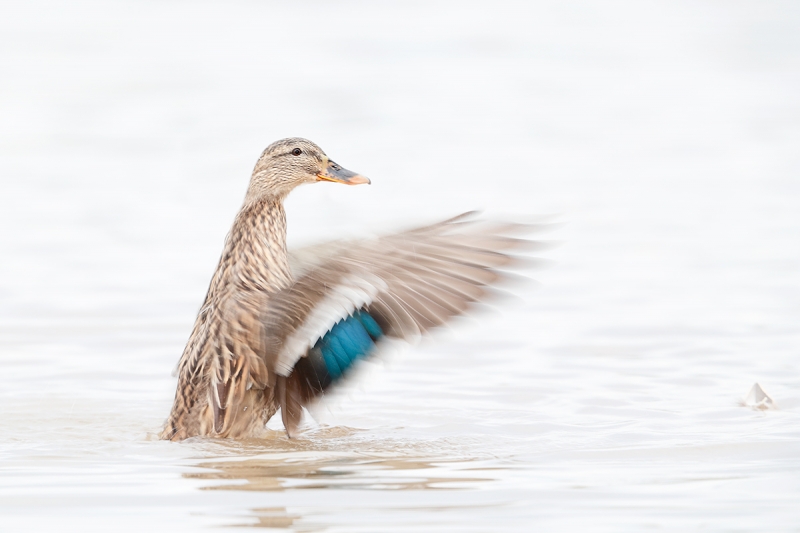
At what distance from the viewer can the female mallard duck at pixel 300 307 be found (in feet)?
21.8

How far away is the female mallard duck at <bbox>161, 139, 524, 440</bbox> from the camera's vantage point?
6.63m

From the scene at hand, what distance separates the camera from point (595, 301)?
33.0 feet

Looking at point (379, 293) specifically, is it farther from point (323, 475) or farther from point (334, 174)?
point (334, 174)

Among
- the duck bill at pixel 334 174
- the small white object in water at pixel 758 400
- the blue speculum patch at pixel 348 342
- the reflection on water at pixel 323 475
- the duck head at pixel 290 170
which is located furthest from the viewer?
the duck bill at pixel 334 174

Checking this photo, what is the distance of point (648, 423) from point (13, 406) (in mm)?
3260

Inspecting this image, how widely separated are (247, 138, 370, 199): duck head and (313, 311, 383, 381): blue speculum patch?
1.23m

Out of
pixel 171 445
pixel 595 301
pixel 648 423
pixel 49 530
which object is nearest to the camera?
pixel 49 530

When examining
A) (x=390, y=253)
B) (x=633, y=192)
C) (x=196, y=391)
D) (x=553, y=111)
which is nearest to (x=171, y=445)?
(x=196, y=391)

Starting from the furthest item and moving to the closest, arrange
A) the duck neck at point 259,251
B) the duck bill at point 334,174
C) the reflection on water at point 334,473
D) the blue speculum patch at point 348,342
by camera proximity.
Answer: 1. the duck bill at point 334,174
2. the duck neck at point 259,251
3. the blue speculum patch at point 348,342
4. the reflection on water at point 334,473

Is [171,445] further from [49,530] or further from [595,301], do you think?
[595,301]

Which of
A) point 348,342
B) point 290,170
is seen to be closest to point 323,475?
point 348,342

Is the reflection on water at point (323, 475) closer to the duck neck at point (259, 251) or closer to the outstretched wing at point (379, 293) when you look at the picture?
the outstretched wing at point (379, 293)

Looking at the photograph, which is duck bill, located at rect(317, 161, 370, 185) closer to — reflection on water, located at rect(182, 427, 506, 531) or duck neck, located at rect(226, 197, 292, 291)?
duck neck, located at rect(226, 197, 292, 291)

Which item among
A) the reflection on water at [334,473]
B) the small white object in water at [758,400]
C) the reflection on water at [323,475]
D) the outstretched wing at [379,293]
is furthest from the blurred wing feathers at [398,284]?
the small white object in water at [758,400]
